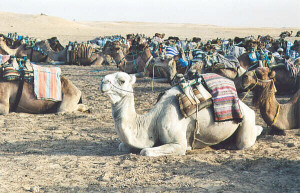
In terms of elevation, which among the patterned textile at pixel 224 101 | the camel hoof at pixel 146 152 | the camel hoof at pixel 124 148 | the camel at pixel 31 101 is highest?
the patterned textile at pixel 224 101

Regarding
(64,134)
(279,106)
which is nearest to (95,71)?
(64,134)

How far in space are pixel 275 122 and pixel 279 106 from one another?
0.23 meters

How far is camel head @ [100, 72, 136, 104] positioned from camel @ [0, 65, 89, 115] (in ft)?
10.6

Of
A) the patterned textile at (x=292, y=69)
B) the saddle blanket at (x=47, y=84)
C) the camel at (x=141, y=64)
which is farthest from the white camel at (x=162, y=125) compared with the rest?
the camel at (x=141, y=64)

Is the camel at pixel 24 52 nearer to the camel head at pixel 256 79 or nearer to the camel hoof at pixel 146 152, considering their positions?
the camel head at pixel 256 79

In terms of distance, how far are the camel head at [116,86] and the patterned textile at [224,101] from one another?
0.99 meters

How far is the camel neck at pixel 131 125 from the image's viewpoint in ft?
15.3

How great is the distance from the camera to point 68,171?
433 cm

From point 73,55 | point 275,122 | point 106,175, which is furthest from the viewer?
point 73,55

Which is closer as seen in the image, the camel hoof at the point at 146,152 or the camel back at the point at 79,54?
the camel hoof at the point at 146,152

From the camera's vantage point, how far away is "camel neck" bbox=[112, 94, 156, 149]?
4.67 metres

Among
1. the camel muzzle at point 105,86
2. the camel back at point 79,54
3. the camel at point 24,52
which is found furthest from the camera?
the camel back at point 79,54

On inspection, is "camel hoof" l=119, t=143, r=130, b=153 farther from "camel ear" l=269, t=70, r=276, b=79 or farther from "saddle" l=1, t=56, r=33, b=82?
"saddle" l=1, t=56, r=33, b=82

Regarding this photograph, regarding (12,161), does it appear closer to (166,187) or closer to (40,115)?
(166,187)
